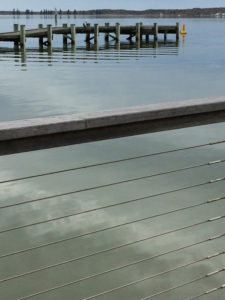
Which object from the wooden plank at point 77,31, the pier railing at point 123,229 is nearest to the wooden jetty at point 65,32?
the wooden plank at point 77,31

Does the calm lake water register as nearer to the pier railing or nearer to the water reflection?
the pier railing

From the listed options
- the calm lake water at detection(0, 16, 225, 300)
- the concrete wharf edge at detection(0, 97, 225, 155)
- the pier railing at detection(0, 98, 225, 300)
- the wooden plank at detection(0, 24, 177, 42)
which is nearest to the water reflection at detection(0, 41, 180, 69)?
the wooden plank at detection(0, 24, 177, 42)

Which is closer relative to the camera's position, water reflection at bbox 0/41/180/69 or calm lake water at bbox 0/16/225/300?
calm lake water at bbox 0/16/225/300

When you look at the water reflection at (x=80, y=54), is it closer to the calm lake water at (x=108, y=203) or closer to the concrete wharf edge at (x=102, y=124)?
the calm lake water at (x=108, y=203)

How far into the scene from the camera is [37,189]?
831 cm

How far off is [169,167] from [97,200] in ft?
7.80

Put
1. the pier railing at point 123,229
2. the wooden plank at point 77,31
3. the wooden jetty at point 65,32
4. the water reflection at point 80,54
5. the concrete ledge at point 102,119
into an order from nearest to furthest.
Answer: the concrete ledge at point 102,119, the pier railing at point 123,229, the water reflection at point 80,54, the wooden jetty at point 65,32, the wooden plank at point 77,31

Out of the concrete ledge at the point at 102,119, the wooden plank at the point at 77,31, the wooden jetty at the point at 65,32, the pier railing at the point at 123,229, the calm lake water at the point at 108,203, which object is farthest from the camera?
the wooden plank at the point at 77,31

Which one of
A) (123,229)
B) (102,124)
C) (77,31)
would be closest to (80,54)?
(77,31)

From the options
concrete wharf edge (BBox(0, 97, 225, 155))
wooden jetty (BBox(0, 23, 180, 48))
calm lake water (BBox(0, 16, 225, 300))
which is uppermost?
concrete wharf edge (BBox(0, 97, 225, 155))

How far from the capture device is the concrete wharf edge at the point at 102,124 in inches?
68.0

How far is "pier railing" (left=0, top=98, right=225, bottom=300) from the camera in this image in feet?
6.23

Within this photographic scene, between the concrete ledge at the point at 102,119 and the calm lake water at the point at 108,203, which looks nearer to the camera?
the concrete ledge at the point at 102,119

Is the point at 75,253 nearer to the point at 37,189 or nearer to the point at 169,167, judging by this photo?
the point at 37,189
